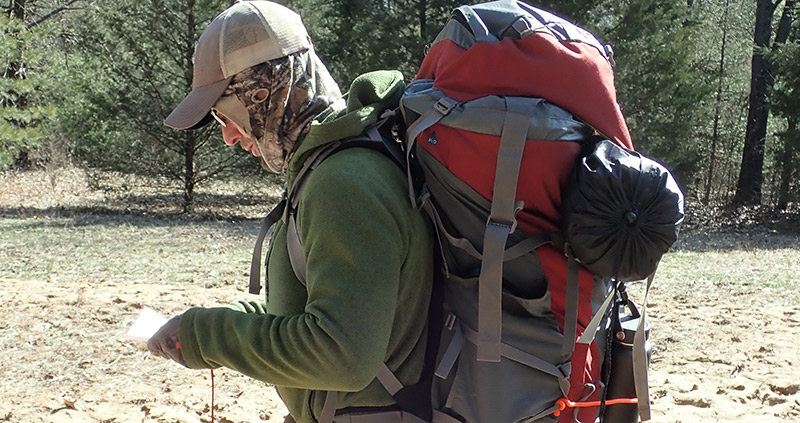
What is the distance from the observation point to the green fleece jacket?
4.72 ft

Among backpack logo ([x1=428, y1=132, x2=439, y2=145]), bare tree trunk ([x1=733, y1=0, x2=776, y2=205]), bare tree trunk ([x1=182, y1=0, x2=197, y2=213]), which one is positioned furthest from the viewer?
bare tree trunk ([x1=733, y1=0, x2=776, y2=205])

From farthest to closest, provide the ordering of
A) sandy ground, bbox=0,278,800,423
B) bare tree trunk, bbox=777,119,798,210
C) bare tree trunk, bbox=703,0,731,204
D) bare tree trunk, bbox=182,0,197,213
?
bare tree trunk, bbox=703,0,731,204
bare tree trunk, bbox=777,119,798,210
bare tree trunk, bbox=182,0,197,213
sandy ground, bbox=0,278,800,423

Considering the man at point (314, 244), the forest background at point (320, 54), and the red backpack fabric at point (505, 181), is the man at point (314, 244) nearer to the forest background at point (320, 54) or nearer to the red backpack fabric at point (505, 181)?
the red backpack fabric at point (505, 181)

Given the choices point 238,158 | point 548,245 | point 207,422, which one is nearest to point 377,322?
point 548,245

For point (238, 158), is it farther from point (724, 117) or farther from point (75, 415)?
point (724, 117)

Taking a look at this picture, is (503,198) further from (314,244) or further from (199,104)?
(199,104)

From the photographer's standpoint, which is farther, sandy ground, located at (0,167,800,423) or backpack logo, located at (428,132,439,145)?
sandy ground, located at (0,167,800,423)

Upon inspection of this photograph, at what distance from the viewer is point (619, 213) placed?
1.50 meters

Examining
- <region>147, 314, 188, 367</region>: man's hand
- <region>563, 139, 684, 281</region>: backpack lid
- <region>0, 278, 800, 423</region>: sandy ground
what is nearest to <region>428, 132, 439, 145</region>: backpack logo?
<region>563, 139, 684, 281</region>: backpack lid

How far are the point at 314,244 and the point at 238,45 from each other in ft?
1.70

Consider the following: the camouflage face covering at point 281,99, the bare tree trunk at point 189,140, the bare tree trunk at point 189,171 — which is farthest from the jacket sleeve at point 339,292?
the bare tree trunk at point 189,171

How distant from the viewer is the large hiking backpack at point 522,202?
→ 1.51 m

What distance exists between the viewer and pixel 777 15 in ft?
76.2

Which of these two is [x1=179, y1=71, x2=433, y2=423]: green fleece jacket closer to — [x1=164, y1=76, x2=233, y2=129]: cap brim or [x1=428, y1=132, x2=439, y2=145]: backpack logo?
[x1=428, y1=132, x2=439, y2=145]: backpack logo
